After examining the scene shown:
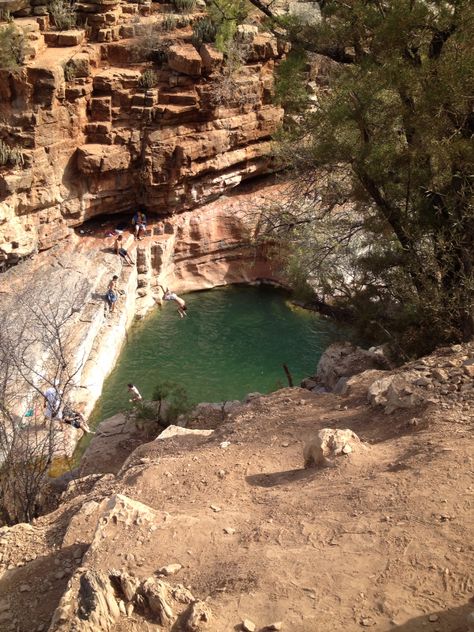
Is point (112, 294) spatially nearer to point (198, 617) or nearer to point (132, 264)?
point (132, 264)

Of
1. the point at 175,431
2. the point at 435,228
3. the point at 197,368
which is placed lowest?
the point at 197,368

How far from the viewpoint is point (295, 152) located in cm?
1183

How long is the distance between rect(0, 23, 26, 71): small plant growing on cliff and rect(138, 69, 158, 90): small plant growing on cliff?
10.5 feet

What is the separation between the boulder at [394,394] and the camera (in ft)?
20.5

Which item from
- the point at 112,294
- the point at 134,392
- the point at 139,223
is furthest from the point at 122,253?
the point at 134,392

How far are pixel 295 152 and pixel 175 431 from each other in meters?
6.27

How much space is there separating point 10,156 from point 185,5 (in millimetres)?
7574

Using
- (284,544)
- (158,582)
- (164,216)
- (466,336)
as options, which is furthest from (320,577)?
(164,216)

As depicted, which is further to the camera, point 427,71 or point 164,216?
point 164,216

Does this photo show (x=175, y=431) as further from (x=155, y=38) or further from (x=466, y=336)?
(x=155, y=38)

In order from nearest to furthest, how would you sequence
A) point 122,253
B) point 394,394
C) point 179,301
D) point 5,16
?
point 394,394, point 5,16, point 122,253, point 179,301

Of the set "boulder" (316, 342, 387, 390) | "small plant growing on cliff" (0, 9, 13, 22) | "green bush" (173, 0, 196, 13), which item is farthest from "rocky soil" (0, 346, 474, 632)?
"green bush" (173, 0, 196, 13)

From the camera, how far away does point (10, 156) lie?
587 inches

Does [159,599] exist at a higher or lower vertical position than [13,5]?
lower
